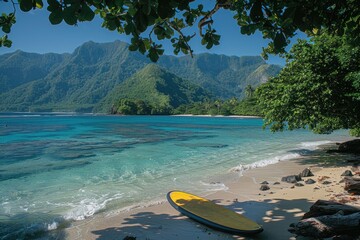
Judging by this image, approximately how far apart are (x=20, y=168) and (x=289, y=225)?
1814 centimetres

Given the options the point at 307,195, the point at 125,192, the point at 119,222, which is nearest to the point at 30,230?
the point at 119,222

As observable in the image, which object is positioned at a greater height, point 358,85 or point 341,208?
point 358,85

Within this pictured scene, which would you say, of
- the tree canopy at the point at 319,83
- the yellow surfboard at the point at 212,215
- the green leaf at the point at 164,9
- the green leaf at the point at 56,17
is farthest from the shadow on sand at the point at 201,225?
the tree canopy at the point at 319,83

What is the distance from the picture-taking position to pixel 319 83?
48.2ft

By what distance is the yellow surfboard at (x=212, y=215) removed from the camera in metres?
7.06

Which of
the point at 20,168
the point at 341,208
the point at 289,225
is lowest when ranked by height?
the point at 20,168

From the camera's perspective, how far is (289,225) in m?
7.40

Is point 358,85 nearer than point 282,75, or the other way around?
point 358,85

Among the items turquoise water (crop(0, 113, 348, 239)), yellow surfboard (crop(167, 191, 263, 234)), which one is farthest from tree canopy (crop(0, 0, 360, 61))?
turquoise water (crop(0, 113, 348, 239))

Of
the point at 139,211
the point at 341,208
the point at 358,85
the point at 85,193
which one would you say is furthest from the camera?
the point at 358,85

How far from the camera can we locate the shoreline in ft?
24.6

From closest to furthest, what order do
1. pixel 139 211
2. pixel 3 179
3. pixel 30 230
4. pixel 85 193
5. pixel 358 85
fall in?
pixel 30 230, pixel 139 211, pixel 85 193, pixel 358 85, pixel 3 179

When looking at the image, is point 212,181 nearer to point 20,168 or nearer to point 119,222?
point 119,222

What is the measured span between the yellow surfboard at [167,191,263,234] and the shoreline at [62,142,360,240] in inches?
8.2
